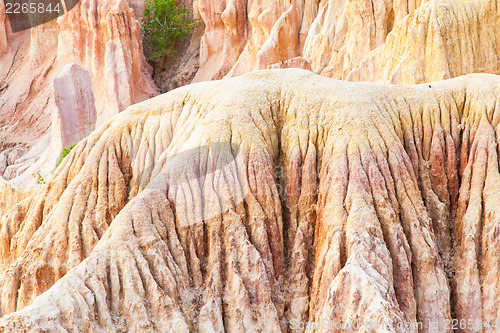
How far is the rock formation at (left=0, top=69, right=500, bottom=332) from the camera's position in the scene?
16.7 meters

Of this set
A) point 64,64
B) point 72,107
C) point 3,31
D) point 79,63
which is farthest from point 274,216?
point 3,31

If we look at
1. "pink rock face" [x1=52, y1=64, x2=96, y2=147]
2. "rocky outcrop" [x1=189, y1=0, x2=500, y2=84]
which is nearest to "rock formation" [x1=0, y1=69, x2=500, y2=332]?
"rocky outcrop" [x1=189, y1=0, x2=500, y2=84]

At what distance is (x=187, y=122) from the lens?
20672mm

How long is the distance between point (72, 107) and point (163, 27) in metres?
14.4

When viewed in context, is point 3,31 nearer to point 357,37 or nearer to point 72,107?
point 72,107

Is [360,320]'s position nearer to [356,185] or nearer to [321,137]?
[356,185]

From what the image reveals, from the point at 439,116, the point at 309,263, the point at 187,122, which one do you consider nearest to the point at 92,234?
the point at 187,122

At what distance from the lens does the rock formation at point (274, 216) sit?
16.7 m

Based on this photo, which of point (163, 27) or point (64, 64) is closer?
point (64, 64)

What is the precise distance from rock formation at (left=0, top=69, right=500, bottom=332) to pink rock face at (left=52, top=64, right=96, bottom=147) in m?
10.6

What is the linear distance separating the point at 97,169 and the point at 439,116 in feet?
33.1

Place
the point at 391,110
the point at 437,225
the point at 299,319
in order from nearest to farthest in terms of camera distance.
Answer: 1. the point at 299,319
2. the point at 437,225
3. the point at 391,110

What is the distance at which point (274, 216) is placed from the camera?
18688 mm

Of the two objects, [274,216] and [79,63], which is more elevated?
[79,63]
